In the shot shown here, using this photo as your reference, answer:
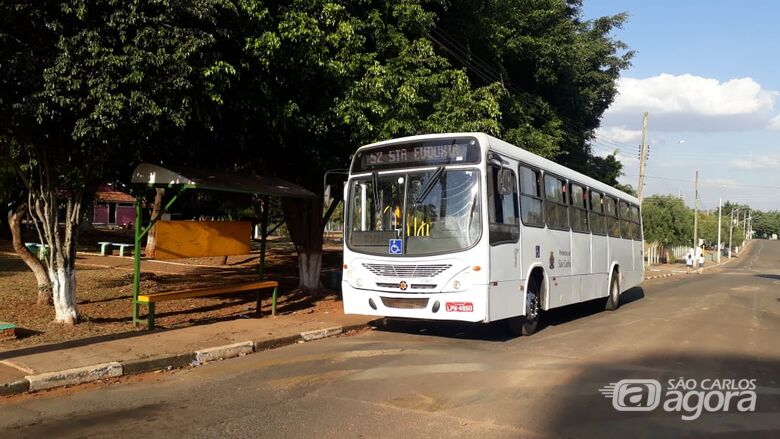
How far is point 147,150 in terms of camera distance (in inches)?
398

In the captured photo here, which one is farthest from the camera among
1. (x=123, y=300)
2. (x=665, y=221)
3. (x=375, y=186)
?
(x=665, y=221)

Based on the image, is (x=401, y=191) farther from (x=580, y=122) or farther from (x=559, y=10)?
(x=580, y=122)

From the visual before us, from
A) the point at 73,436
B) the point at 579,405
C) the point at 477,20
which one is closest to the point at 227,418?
the point at 73,436

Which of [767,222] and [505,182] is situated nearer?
[505,182]

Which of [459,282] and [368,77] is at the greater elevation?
[368,77]

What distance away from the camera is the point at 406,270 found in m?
9.22

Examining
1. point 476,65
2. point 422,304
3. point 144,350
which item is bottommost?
point 144,350

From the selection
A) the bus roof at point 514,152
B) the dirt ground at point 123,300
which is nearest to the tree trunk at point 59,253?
the dirt ground at point 123,300

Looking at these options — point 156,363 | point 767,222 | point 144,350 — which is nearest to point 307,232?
point 144,350

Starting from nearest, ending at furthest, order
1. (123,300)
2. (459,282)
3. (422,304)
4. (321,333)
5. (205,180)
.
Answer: (459,282) < (422,304) < (205,180) < (321,333) < (123,300)

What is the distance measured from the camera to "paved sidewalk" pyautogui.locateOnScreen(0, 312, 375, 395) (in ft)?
22.0

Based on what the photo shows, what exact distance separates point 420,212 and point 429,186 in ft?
1.40

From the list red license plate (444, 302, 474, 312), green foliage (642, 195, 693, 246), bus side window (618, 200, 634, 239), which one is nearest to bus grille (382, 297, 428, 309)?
red license plate (444, 302, 474, 312)

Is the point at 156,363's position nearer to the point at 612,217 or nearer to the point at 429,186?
the point at 429,186
